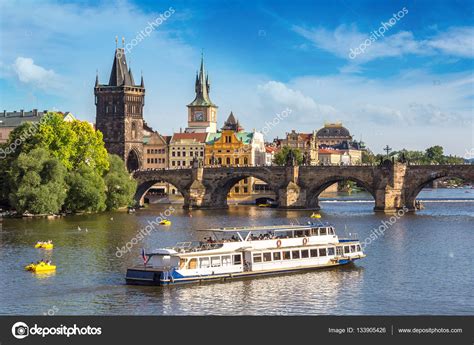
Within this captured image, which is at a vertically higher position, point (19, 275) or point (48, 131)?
point (48, 131)

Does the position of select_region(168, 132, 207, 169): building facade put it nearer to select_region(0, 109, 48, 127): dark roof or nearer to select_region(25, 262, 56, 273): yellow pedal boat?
select_region(0, 109, 48, 127): dark roof

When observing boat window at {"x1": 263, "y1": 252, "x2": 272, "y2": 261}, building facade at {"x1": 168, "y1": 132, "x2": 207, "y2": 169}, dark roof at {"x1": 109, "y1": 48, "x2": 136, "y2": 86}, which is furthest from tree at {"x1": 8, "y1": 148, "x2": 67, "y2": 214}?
building facade at {"x1": 168, "y1": 132, "x2": 207, "y2": 169}

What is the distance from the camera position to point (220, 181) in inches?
5207

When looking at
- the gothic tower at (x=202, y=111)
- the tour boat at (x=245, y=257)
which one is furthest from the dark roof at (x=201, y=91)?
the tour boat at (x=245, y=257)

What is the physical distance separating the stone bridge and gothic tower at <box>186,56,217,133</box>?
47522 millimetres

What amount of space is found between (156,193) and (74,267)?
103645mm

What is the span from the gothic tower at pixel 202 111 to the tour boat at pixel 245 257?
124983 millimetres

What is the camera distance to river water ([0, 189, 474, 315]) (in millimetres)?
44969

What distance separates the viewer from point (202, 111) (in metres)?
186

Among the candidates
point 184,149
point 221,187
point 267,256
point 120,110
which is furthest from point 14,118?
point 267,256

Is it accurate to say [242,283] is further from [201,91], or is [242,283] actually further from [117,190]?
[201,91]

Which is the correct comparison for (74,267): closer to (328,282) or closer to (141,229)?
(328,282)

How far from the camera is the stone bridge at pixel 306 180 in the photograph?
381 ft
